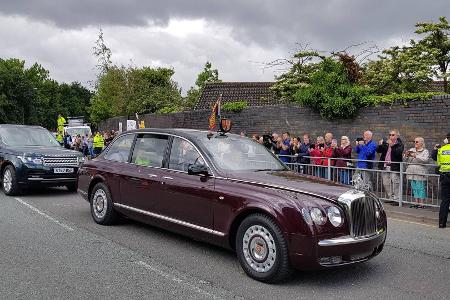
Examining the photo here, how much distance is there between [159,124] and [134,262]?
20.7 meters

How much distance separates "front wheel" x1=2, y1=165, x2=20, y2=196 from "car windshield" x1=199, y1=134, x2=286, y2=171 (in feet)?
21.1

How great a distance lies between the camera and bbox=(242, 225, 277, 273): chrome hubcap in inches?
206

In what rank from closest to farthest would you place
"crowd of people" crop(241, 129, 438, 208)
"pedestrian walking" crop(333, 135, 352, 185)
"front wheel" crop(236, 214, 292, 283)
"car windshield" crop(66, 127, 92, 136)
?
"front wheel" crop(236, 214, 292, 283) < "crowd of people" crop(241, 129, 438, 208) < "pedestrian walking" crop(333, 135, 352, 185) < "car windshield" crop(66, 127, 92, 136)

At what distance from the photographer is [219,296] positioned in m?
4.77

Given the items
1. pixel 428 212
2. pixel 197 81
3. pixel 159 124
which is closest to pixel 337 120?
pixel 428 212

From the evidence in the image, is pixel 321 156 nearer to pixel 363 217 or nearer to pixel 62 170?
pixel 62 170

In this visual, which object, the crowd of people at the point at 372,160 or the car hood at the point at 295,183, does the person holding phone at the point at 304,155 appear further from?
the car hood at the point at 295,183

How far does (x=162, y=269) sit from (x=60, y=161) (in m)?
6.79

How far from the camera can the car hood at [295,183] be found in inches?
207

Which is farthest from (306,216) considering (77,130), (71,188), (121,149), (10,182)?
(77,130)

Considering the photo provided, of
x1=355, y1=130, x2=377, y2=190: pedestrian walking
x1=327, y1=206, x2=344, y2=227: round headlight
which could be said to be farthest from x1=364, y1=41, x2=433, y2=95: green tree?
x1=327, y1=206, x2=344, y2=227: round headlight

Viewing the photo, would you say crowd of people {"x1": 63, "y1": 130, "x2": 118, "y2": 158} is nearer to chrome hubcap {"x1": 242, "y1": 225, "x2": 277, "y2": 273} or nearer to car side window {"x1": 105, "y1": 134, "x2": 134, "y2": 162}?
car side window {"x1": 105, "y1": 134, "x2": 134, "y2": 162}

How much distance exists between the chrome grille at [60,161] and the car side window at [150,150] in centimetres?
451

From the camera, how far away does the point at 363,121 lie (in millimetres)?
14680
